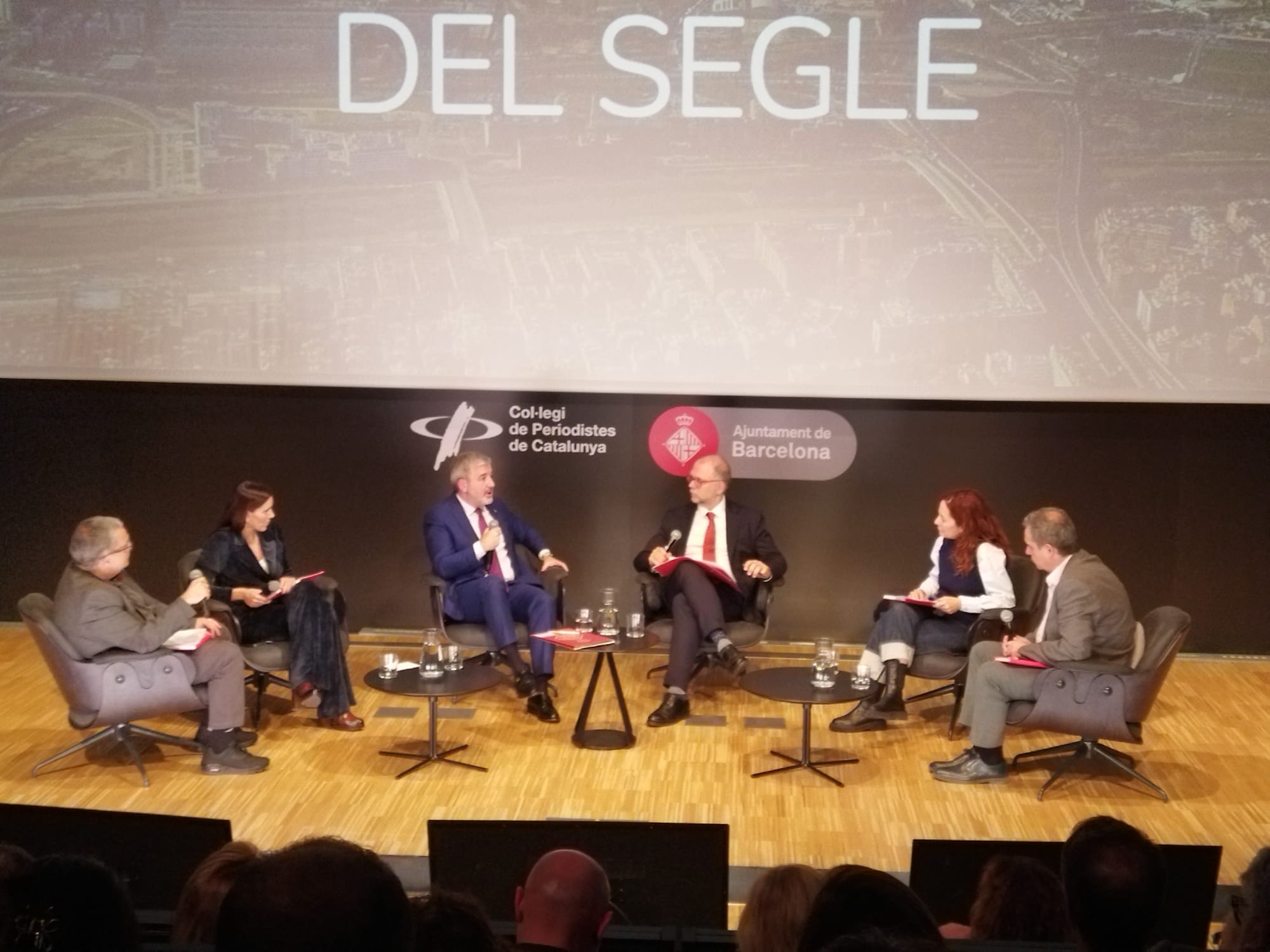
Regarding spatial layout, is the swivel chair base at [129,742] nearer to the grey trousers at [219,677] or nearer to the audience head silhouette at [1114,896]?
the grey trousers at [219,677]

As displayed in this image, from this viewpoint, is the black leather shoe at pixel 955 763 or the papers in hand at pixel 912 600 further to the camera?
the papers in hand at pixel 912 600

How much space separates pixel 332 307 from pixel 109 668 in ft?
8.15

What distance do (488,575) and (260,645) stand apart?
1.03 meters

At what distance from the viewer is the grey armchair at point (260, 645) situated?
237 inches

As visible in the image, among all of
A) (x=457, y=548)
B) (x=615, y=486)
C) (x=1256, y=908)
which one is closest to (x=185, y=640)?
(x=457, y=548)

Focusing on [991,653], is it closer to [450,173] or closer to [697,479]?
[697,479]

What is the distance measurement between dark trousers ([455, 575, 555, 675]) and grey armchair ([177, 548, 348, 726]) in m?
0.56

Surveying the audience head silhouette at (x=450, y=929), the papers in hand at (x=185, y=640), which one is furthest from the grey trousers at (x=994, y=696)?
the audience head silhouette at (x=450, y=929)

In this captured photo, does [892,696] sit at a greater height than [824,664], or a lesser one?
lesser

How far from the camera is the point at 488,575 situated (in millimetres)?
6441

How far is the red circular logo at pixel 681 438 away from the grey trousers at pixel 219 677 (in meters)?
2.54

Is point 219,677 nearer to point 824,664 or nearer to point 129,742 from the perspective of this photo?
point 129,742

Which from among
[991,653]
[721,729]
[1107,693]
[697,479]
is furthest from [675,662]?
[1107,693]

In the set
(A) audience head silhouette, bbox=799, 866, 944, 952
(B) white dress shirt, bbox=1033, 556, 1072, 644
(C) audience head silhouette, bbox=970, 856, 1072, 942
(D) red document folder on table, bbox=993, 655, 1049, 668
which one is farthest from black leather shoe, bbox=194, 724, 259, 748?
(A) audience head silhouette, bbox=799, 866, 944, 952
